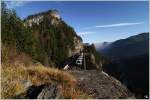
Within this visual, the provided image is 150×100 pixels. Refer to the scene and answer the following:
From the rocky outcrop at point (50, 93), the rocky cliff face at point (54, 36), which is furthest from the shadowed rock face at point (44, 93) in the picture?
the rocky cliff face at point (54, 36)

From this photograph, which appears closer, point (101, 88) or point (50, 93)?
point (50, 93)

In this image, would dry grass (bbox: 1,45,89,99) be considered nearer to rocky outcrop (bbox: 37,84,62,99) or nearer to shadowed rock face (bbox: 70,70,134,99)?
rocky outcrop (bbox: 37,84,62,99)

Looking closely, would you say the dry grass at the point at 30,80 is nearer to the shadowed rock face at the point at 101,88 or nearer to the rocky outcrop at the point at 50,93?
the rocky outcrop at the point at 50,93

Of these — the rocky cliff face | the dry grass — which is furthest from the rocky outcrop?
the rocky cliff face

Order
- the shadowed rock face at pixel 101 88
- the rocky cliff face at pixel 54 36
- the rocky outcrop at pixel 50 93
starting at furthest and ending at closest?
the rocky cliff face at pixel 54 36, the shadowed rock face at pixel 101 88, the rocky outcrop at pixel 50 93

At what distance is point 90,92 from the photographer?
9852 mm

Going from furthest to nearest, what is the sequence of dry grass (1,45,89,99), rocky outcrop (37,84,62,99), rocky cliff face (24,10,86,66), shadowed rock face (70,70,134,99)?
rocky cliff face (24,10,86,66)
shadowed rock face (70,70,134,99)
dry grass (1,45,89,99)
rocky outcrop (37,84,62,99)

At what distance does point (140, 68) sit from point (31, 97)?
78040 mm

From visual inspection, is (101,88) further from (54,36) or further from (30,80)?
(54,36)

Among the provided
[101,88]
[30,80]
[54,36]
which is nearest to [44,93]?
[30,80]

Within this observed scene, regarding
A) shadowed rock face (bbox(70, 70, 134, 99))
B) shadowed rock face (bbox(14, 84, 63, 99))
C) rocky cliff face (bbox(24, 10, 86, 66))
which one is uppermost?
rocky cliff face (bbox(24, 10, 86, 66))

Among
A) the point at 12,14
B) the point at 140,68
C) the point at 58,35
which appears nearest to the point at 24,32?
the point at 12,14

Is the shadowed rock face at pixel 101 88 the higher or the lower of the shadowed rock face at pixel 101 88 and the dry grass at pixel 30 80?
the lower

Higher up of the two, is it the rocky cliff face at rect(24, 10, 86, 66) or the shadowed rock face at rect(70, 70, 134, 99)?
the rocky cliff face at rect(24, 10, 86, 66)
